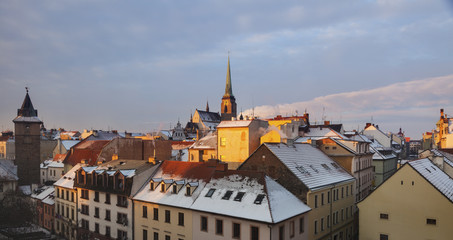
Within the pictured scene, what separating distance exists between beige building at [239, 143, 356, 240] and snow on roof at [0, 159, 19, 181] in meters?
54.6

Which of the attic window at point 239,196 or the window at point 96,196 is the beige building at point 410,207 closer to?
the attic window at point 239,196

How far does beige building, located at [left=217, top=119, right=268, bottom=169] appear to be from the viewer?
45.7 m

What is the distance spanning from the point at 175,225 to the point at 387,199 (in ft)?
70.5

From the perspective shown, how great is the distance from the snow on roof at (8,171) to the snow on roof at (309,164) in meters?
58.4

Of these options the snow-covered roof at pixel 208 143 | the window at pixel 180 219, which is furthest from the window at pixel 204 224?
the snow-covered roof at pixel 208 143

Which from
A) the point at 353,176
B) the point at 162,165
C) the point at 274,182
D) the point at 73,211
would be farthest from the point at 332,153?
the point at 73,211

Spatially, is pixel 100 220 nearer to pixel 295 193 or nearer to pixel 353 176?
pixel 295 193

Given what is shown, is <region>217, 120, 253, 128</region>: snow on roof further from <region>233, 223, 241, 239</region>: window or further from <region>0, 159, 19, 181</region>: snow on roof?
<region>0, 159, 19, 181</region>: snow on roof

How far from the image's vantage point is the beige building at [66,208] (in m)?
46.5

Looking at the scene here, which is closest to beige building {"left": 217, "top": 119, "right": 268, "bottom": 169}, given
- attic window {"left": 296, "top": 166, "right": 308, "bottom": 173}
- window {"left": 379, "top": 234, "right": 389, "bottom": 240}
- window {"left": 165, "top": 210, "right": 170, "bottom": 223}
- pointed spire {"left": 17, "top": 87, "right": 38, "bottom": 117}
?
attic window {"left": 296, "top": 166, "right": 308, "bottom": 173}

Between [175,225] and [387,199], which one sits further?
[175,225]

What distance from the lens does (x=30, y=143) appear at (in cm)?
7756

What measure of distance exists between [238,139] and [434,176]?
2443 centimetres

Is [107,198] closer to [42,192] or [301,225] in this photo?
[301,225]
